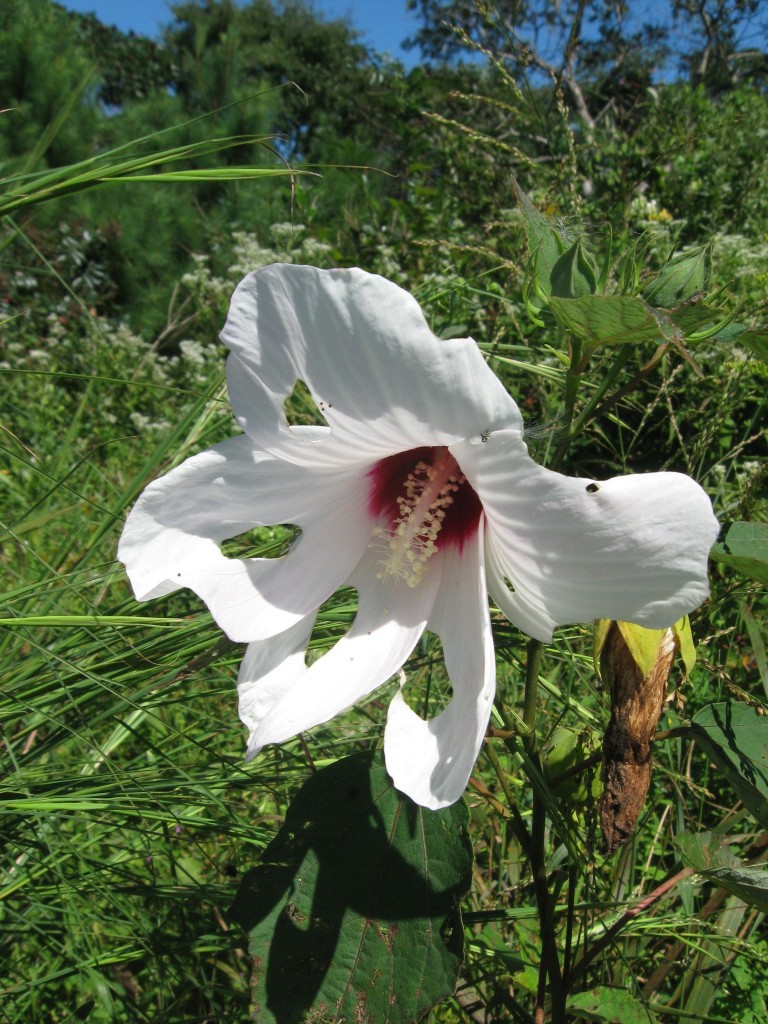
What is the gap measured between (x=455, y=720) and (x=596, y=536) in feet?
0.52

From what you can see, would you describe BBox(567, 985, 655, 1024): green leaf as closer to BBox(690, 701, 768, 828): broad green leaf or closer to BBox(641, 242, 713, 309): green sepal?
BBox(690, 701, 768, 828): broad green leaf

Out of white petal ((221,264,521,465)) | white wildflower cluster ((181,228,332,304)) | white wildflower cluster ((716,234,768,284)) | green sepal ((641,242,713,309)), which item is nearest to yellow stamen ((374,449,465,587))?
white petal ((221,264,521,465))

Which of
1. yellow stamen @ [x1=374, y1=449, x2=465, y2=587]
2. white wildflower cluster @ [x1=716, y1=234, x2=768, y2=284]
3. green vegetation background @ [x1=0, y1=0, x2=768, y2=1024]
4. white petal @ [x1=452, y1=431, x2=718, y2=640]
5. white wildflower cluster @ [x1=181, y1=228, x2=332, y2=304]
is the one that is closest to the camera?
white petal @ [x1=452, y1=431, x2=718, y2=640]

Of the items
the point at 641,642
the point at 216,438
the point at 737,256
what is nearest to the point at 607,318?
the point at 641,642

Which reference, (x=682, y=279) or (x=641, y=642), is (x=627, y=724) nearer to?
(x=641, y=642)

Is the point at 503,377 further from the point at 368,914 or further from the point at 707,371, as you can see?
the point at 368,914

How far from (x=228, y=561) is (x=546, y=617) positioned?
237 mm

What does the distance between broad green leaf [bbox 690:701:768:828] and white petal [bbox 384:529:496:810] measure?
215 millimetres

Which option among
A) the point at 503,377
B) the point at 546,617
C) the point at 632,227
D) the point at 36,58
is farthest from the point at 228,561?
the point at 36,58

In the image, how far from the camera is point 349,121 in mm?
10648

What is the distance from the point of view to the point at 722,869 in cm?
61

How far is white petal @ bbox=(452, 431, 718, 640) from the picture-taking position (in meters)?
0.45

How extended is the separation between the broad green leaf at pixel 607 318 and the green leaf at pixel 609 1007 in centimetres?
57

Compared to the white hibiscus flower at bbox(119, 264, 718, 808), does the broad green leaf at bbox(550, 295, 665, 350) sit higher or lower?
higher
